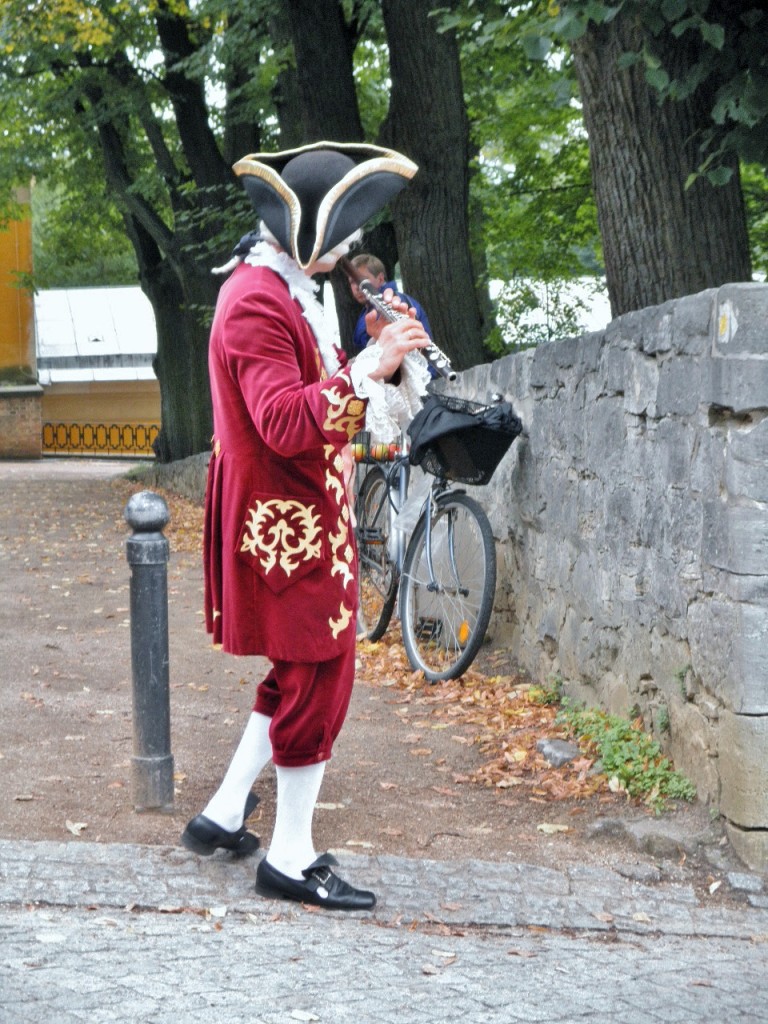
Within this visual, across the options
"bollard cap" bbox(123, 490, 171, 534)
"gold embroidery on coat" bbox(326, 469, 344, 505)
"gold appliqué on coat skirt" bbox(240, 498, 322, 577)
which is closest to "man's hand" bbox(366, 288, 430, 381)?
"gold embroidery on coat" bbox(326, 469, 344, 505)

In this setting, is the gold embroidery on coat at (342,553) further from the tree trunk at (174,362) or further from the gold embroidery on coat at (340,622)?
the tree trunk at (174,362)

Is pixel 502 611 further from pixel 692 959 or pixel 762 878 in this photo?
pixel 692 959

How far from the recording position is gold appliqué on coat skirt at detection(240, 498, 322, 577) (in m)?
4.11

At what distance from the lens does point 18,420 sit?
37906mm

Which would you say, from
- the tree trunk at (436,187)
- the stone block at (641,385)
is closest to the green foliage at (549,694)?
the stone block at (641,385)

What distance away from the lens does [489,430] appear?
22.2ft

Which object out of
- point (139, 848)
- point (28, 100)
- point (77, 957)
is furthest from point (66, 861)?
point (28, 100)

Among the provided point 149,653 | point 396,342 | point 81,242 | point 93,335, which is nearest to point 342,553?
point 396,342

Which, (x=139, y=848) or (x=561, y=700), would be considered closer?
(x=139, y=848)

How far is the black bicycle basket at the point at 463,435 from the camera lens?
6.71 meters

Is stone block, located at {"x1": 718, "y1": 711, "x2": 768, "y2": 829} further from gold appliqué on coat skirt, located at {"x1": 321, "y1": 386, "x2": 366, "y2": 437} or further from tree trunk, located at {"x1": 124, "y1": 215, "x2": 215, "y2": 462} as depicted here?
tree trunk, located at {"x1": 124, "y1": 215, "x2": 215, "y2": 462}

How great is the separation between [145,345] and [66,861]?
38.5m

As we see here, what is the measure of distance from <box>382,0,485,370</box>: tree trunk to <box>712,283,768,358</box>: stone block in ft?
23.7

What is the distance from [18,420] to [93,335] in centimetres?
508
